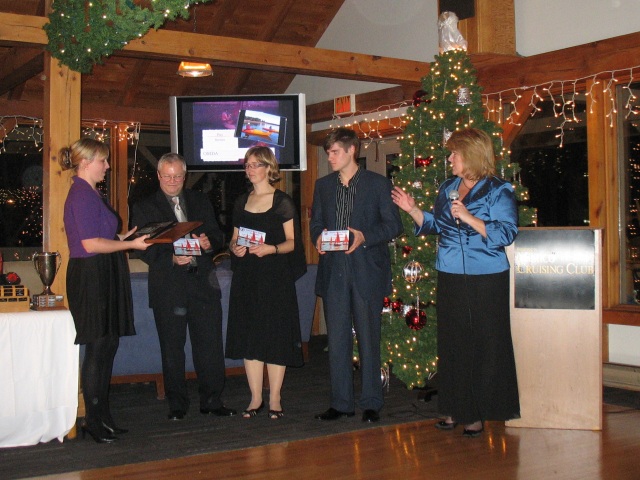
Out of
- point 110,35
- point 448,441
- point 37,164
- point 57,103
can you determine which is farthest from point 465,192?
point 37,164

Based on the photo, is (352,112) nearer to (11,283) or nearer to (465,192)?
(465,192)

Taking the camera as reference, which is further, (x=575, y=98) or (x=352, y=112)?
(x=352, y=112)

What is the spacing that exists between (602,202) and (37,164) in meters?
6.82

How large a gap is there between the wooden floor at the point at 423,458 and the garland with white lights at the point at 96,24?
2.41 metres

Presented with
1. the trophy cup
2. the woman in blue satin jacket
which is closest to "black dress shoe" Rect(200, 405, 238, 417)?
the trophy cup

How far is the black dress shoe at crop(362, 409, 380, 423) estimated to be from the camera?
15.0ft

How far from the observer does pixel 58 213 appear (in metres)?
4.83

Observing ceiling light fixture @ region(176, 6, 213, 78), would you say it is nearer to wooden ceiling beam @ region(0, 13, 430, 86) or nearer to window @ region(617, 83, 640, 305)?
wooden ceiling beam @ region(0, 13, 430, 86)

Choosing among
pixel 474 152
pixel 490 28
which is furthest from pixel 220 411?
pixel 490 28

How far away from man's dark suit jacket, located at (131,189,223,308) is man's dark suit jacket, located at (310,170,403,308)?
651 millimetres

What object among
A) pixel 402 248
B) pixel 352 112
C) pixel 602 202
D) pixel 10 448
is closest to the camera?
pixel 10 448

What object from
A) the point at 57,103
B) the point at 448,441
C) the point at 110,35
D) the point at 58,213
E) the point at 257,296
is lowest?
the point at 448,441

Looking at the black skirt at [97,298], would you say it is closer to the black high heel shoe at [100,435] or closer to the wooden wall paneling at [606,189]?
the black high heel shoe at [100,435]

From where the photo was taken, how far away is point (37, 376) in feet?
13.2
